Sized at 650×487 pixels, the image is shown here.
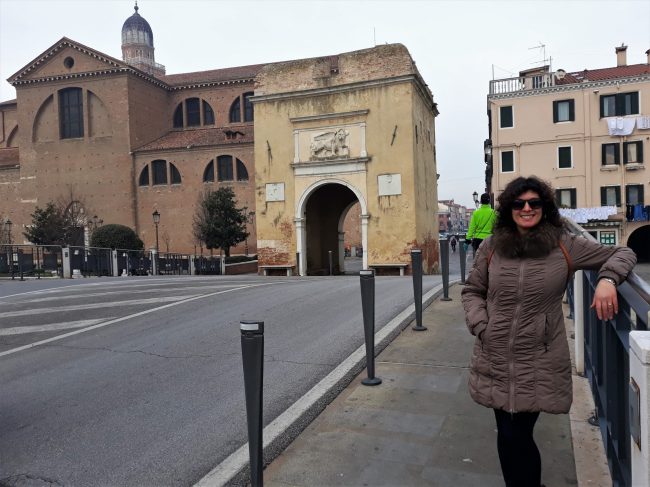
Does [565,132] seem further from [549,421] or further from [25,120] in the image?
[25,120]

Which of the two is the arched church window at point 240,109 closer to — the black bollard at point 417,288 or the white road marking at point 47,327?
the white road marking at point 47,327

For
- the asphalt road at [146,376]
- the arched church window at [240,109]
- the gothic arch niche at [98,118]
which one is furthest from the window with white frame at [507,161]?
the gothic arch niche at [98,118]

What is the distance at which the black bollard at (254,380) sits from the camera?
A: 2854 millimetres

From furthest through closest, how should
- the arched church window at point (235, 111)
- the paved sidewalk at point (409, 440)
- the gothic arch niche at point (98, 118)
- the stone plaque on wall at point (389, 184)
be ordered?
the arched church window at point (235, 111) < the gothic arch niche at point (98, 118) < the stone plaque on wall at point (389, 184) < the paved sidewalk at point (409, 440)

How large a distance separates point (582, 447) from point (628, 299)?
60.5 inches

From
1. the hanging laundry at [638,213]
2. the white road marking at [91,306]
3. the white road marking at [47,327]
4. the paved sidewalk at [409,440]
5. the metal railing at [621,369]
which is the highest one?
the hanging laundry at [638,213]

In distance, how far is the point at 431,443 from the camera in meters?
3.66

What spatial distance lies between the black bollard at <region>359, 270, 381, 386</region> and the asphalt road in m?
0.63

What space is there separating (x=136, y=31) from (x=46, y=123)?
38.1 metres

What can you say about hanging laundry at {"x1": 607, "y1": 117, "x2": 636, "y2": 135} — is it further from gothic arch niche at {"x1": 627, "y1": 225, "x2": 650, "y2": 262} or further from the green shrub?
the green shrub

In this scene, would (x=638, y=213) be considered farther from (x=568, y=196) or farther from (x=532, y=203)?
(x=532, y=203)

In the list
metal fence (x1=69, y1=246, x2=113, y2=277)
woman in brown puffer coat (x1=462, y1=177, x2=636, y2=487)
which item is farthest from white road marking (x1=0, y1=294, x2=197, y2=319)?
metal fence (x1=69, y1=246, x2=113, y2=277)

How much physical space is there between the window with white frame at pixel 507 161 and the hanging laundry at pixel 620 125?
19.8 feet

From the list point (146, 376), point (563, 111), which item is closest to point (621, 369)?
point (146, 376)
